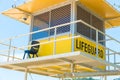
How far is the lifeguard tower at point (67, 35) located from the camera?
11430mm

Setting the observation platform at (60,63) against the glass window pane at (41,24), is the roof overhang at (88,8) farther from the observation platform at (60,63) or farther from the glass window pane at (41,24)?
the observation platform at (60,63)

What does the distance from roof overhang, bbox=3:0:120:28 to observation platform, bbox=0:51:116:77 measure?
9.27ft

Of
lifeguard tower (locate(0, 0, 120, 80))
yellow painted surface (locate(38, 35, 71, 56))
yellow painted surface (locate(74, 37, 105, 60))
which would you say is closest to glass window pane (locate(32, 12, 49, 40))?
lifeguard tower (locate(0, 0, 120, 80))

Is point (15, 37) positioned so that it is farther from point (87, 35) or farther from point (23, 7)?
point (87, 35)

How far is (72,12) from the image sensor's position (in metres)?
12.1

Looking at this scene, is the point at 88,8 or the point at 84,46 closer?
the point at 84,46

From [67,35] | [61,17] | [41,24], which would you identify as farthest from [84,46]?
[41,24]

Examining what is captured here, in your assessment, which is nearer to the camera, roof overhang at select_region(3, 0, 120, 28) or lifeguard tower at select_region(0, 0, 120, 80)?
lifeguard tower at select_region(0, 0, 120, 80)

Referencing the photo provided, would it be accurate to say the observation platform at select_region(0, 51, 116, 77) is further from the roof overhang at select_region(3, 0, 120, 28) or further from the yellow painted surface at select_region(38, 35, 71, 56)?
the roof overhang at select_region(3, 0, 120, 28)

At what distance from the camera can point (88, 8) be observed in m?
13.0

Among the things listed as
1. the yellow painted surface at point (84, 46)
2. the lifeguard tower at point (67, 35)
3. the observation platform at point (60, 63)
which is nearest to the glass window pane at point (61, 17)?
the lifeguard tower at point (67, 35)

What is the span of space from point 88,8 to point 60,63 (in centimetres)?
320

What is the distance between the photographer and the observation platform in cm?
1033

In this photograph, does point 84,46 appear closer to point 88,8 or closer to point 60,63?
point 60,63
